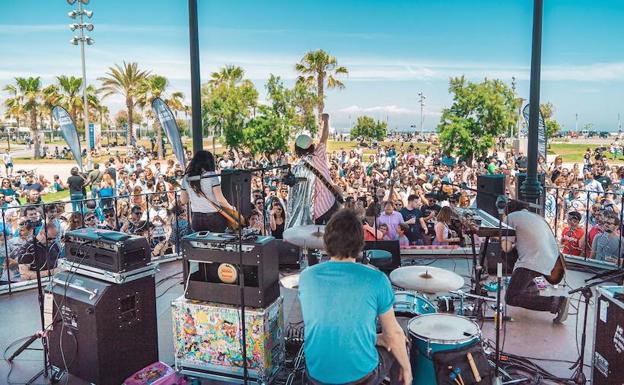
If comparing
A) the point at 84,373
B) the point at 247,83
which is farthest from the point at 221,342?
the point at 247,83

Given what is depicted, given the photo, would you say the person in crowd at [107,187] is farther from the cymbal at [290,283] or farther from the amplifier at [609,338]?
the amplifier at [609,338]

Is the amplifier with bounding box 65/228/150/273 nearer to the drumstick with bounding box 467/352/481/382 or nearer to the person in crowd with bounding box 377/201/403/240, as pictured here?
the drumstick with bounding box 467/352/481/382

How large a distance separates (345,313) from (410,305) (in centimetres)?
148

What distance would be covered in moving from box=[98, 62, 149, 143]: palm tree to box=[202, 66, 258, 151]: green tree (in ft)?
31.8

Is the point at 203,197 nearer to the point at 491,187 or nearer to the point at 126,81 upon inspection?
the point at 491,187

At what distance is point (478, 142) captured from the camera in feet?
78.0

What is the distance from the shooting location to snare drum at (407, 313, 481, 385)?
329 cm

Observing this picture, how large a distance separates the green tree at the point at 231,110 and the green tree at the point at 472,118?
39.5ft

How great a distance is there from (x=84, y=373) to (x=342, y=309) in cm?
240

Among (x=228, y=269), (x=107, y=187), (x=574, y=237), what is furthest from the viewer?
(x=107, y=187)

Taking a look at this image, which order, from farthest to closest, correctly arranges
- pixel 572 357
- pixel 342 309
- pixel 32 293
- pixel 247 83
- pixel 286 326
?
pixel 247 83 → pixel 32 293 → pixel 286 326 → pixel 572 357 → pixel 342 309

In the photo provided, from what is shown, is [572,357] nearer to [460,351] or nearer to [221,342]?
[460,351]

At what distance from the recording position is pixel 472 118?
80.1ft

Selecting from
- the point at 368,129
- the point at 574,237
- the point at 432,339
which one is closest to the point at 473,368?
the point at 432,339
